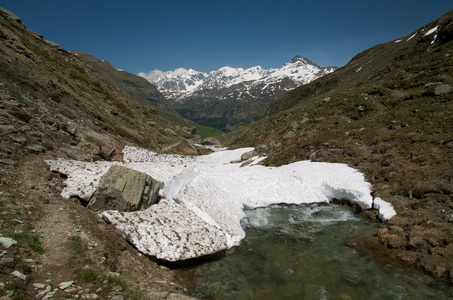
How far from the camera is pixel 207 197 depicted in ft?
49.7

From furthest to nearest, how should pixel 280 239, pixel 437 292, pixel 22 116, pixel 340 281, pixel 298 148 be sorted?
pixel 298 148
pixel 22 116
pixel 280 239
pixel 340 281
pixel 437 292

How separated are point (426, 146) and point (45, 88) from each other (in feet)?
133

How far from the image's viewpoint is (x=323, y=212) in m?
16.4

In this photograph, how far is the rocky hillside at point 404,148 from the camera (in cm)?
1087

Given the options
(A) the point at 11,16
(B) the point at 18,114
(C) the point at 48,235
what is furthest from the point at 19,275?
(A) the point at 11,16

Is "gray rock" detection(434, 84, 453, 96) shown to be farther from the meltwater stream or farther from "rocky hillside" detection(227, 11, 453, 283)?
the meltwater stream

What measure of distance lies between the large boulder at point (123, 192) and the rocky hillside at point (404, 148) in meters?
12.8

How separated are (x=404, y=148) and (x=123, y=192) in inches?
903

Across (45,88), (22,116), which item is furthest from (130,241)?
(45,88)

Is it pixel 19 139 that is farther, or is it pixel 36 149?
pixel 36 149

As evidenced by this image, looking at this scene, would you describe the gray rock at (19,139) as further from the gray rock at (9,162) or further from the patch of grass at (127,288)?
the patch of grass at (127,288)

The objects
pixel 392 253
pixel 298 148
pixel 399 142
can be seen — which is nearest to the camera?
pixel 392 253

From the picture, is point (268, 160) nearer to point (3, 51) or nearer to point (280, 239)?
point (280, 239)

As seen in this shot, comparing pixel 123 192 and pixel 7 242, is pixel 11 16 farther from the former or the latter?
pixel 7 242
